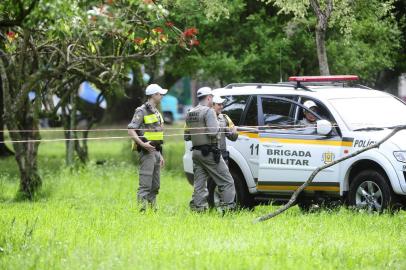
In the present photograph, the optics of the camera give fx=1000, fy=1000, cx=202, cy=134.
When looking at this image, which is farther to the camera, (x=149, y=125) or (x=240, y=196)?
(x=240, y=196)

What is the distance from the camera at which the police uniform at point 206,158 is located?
12844 mm

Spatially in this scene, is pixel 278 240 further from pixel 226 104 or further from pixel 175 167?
pixel 175 167

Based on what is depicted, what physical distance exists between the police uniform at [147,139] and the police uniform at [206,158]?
1.48 feet

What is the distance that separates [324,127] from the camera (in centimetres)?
1270

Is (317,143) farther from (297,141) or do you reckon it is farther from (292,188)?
(292,188)

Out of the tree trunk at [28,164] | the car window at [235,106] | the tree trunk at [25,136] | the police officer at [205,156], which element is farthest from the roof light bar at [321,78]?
the tree trunk at [28,164]

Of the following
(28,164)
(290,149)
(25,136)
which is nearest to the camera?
(290,149)

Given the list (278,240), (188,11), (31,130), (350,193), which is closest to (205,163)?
(350,193)

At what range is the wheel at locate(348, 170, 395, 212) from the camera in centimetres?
1229

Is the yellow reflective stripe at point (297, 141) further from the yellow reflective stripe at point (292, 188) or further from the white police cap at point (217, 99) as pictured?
the white police cap at point (217, 99)

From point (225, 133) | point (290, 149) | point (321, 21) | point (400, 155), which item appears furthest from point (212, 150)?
point (321, 21)

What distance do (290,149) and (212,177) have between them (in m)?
1.10

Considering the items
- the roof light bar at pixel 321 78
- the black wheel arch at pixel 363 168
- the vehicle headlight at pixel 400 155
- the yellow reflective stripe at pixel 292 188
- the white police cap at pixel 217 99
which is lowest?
the yellow reflective stripe at pixel 292 188

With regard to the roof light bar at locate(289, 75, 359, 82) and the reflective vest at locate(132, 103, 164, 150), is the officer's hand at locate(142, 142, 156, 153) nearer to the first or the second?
the reflective vest at locate(132, 103, 164, 150)
